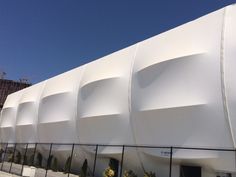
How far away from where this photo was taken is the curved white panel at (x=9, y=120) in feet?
120

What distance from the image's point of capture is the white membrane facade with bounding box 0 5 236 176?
38.9 ft

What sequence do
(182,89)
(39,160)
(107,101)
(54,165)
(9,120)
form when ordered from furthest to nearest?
(9,120)
(39,160)
(54,165)
(107,101)
(182,89)

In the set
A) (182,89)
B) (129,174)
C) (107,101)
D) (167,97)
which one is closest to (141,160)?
(129,174)

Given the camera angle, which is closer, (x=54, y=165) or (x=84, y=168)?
(x=84, y=168)

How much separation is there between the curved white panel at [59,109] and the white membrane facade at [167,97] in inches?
6.9

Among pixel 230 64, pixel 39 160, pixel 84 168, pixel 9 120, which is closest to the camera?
pixel 230 64

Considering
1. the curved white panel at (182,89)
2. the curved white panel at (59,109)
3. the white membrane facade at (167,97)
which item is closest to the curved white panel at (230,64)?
the white membrane facade at (167,97)

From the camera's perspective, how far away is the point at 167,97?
46.5ft

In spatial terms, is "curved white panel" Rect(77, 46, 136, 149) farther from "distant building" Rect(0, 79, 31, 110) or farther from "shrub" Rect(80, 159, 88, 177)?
"distant building" Rect(0, 79, 31, 110)

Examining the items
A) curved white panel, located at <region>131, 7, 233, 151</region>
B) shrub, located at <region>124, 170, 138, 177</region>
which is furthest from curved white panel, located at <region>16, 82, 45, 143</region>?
curved white panel, located at <region>131, 7, 233, 151</region>

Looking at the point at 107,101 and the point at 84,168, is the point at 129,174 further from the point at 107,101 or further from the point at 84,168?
the point at 84,168

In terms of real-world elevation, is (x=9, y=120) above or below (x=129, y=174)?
above

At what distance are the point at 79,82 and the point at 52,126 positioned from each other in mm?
5266

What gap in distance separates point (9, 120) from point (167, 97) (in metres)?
29.0
